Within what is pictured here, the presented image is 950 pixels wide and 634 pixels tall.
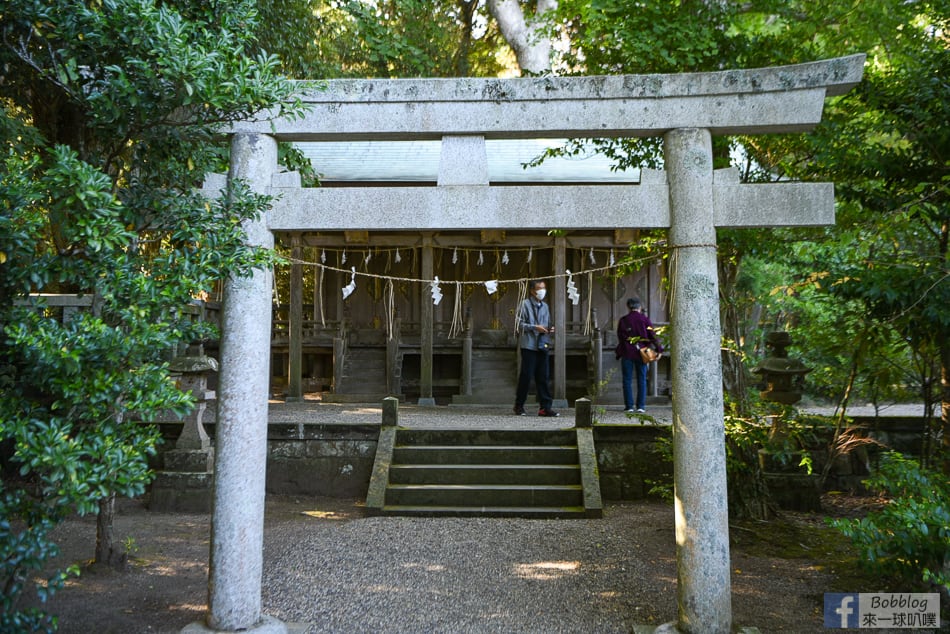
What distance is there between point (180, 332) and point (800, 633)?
417 cm

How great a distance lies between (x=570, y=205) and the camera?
4.13 m

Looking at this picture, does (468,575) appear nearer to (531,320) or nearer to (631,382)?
(531,320)

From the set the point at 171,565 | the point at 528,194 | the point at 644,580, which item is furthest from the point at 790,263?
the point at 171,565

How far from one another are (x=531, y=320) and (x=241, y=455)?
6.20m

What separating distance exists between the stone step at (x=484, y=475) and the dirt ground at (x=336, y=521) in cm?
57

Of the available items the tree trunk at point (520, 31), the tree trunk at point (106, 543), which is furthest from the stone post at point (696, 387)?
the tree trunk at point (520, 31)

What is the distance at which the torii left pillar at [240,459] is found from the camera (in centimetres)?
397

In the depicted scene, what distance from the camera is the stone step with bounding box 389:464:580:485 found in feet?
25.2

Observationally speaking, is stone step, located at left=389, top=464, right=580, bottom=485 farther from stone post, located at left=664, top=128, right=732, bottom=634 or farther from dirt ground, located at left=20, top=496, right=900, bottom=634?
stone post, located at left=664, top=128, right=732, bottom=634

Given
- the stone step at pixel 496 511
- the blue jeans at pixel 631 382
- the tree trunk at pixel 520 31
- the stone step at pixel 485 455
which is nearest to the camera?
the stone step at pixel 496 511

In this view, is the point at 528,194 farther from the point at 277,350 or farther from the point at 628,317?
the point at 277,350

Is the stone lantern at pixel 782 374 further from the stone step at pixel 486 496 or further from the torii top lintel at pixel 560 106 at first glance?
the torii top lintel at pixel 560 106

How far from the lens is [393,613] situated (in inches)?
188

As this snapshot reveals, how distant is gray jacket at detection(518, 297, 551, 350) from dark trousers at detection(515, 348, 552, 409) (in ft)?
0.38
